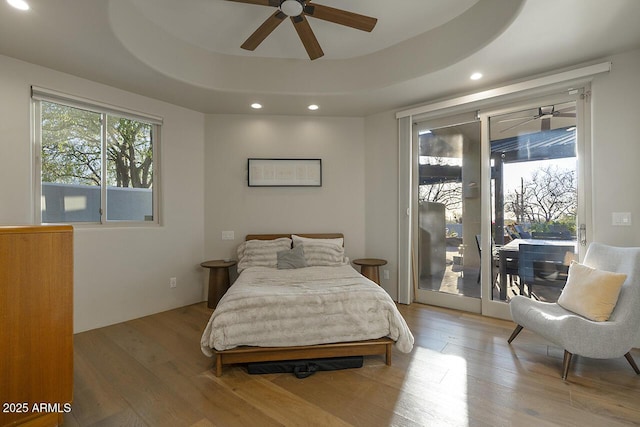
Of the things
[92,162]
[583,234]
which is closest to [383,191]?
[583,234]

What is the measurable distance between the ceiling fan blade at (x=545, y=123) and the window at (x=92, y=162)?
443 cm

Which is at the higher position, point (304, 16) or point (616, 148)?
point (304, 16)

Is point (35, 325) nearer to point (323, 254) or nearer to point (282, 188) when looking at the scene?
point (323, 254)

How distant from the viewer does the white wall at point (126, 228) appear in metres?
2.58

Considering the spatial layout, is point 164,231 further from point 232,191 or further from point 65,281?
point 65,281

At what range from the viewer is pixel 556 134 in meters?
2.95

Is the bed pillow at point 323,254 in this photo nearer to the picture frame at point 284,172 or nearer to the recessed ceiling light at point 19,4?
the picture frame at point 284,172

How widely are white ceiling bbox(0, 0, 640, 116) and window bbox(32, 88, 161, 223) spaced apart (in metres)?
0.38

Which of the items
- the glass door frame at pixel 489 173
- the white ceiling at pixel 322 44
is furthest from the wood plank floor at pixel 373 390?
the white ceiling at pixel 322 44

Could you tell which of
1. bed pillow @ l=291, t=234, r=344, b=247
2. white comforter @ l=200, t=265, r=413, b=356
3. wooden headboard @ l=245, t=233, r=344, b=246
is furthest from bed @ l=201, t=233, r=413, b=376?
wooden headboard @ l=245, t=233, r=344, b=246

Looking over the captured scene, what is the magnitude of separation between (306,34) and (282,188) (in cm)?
213

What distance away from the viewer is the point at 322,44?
3076 mm

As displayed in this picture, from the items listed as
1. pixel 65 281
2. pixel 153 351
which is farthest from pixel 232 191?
pixel 65 281

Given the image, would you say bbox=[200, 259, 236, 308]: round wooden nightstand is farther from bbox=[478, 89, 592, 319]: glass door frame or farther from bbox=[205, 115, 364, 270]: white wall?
bbox=[478, 89, 592, 319]: glass door frame
